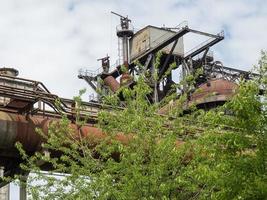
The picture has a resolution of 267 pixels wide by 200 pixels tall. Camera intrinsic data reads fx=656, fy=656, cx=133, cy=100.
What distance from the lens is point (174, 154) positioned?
14.9m

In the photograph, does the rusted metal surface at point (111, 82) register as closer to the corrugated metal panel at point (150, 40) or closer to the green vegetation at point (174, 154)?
the corrugated metal panel at point (150, 40)

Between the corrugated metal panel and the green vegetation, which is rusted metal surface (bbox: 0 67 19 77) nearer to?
the green vegetation

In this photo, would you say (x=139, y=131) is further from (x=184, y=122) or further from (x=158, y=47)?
(x=158, y=47)

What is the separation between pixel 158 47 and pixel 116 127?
42901 mm

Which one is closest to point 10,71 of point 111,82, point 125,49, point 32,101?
point 32,101

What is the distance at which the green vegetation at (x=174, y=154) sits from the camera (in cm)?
1205

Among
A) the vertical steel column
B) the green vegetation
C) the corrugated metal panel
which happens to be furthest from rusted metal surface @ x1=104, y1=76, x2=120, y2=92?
the green vegetation

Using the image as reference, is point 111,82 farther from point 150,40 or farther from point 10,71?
point 10,71

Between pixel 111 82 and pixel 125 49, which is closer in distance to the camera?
pixel 111 82

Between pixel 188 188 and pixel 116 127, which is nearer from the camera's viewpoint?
pixel 188 188

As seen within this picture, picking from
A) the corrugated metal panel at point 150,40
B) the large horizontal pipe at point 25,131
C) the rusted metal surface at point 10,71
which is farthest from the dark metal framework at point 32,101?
the corrugated metal panel at point 150,40

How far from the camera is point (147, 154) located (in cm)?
1520

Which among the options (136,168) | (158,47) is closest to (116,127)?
(136,168)

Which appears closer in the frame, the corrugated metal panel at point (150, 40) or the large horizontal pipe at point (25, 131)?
the large horizontal pipe at point (25, 131)
